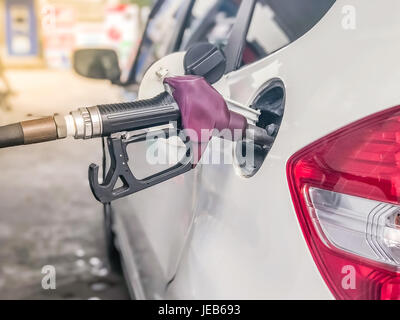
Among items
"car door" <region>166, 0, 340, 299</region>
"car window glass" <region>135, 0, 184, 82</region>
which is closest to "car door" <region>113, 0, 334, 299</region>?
"car door" <region>166, 0, 340, 299</region>

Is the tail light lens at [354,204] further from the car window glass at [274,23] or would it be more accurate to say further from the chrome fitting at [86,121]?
the car window glass at [274,23]

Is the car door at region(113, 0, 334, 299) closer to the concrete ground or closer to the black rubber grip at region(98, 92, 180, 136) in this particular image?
the black rubber grip at region(98, 92, 180, 136)

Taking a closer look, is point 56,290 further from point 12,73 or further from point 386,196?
point 12,73

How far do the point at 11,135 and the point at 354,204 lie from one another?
654mm

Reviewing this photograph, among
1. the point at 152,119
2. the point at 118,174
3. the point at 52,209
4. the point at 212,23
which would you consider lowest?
the point at 52,209

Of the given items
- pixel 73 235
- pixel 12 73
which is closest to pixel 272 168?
pixel 73 235

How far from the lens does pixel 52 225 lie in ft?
12.2

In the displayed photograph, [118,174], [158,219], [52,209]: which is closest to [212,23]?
[158,219]

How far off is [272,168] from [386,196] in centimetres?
23

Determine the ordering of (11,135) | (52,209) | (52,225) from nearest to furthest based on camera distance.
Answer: (11,135), (52,225), (52,209)

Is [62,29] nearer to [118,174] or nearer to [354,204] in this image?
[118,174]

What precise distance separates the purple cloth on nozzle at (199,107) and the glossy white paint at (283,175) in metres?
0.13

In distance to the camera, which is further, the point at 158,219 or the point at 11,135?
the point at 158,219

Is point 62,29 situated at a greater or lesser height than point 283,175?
lesser
